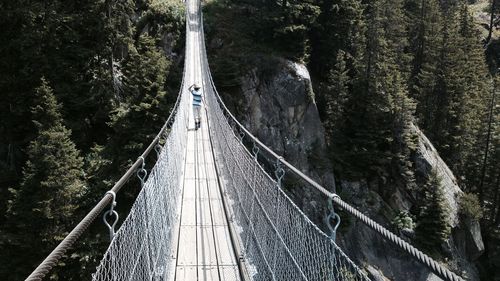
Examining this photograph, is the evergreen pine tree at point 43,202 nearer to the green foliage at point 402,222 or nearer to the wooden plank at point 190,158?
the wooden plank at point 190,158

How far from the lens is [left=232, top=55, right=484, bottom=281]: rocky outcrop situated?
17.2 meters

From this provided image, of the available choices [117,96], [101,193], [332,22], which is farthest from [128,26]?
[332,22]

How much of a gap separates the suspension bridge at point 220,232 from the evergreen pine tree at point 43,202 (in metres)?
6.81

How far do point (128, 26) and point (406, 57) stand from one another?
16107 mm

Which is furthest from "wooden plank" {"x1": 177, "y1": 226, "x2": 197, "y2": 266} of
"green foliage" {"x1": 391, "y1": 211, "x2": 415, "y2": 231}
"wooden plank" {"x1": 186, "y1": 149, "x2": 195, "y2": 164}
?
"green foliage" {"x1": 391, "y1": 211, "x2": 415, "y2": 231}

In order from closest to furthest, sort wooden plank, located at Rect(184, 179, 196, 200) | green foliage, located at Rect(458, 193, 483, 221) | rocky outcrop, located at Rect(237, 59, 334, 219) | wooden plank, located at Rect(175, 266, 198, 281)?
wooden plank, located at Rect(175, 266, 198, 281)
wooden plank, located at Rect(184, 179, 196, 200)
rocky outcrop, located at Rect(237, 59, 334, 219)
green foliage, located at Rect(458, 193, 483, 221)

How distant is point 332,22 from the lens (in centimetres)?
2064

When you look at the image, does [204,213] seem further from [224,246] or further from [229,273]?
[229,273]

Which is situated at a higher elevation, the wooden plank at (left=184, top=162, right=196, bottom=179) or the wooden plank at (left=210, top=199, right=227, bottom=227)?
the wooden plank at (left=184, top=162, right=196, bottom=179)

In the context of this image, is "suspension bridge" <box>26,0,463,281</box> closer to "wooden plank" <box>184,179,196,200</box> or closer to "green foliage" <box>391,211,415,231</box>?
"wooden plank" <box>184,179,196,200</box>

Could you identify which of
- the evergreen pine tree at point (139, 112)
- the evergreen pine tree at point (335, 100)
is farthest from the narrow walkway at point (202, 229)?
the evergreen pine tree at point (335, 100)

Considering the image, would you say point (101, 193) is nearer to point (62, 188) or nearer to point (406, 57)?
point (62, 188)

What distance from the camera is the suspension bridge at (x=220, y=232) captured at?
7.05ft

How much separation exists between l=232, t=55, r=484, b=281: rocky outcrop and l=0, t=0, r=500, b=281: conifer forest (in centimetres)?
27
